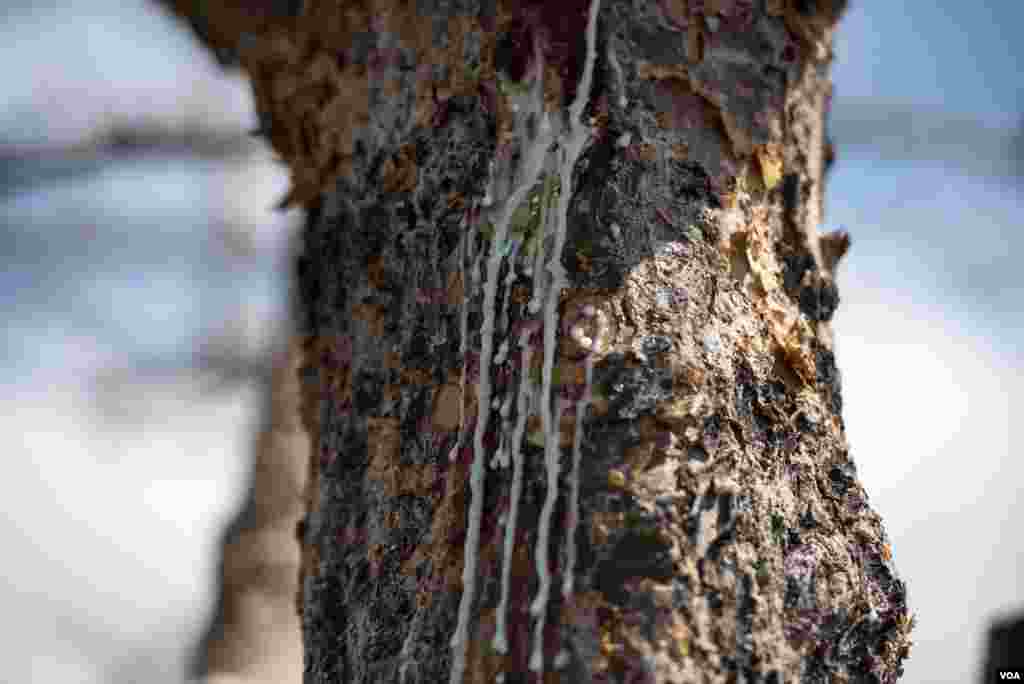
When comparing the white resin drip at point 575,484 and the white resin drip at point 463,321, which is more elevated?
the white resin drip at point 463,321

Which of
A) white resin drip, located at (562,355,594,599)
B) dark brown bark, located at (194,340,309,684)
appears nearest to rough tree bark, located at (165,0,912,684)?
white resin drip, located at (562,355,594,599)

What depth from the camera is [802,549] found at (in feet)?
1.93

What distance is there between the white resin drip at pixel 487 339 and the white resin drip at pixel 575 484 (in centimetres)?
6

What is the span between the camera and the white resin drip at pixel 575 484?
20.9 inches

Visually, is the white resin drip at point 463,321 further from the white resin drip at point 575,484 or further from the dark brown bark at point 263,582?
the dark brown bark at point 263,582

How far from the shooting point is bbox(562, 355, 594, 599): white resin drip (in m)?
0.53

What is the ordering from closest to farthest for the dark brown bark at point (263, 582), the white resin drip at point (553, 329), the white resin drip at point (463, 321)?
the white resin drip at point (553, 329), the white resin drip at point (463, 321), the dark brown bark at point (263, 582)

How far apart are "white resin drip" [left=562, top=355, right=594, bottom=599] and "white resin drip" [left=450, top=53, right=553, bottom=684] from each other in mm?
63

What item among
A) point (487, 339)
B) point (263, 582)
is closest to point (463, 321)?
point (487, 339)

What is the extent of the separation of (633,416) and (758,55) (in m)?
0.35

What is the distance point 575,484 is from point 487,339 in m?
0.12

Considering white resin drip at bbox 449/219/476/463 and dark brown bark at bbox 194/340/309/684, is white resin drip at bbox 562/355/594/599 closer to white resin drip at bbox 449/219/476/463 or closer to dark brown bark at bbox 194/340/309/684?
white resin drip at bbox 449/219/476/463

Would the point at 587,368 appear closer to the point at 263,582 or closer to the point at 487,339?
the point at 487,339

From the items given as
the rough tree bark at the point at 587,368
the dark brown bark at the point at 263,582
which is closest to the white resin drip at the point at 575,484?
the rough tree bark at the point at 587,368
